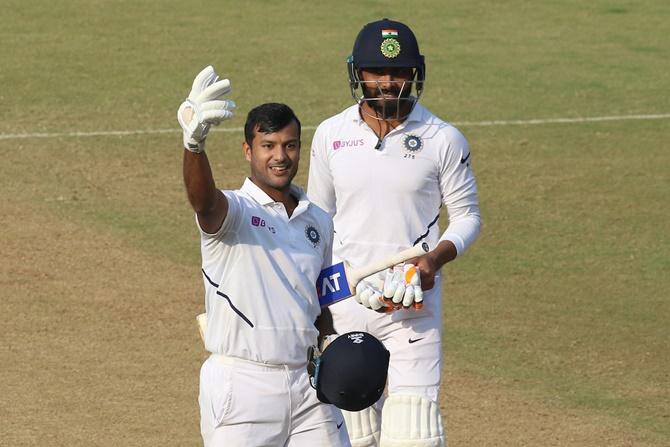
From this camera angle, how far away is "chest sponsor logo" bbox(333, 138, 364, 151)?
8.87 meters

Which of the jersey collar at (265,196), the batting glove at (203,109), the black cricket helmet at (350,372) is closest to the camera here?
the batting glove at (203,109)

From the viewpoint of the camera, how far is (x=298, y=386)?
7.30 metres

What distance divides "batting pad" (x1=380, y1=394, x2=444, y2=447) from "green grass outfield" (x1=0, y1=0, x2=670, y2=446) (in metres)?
2.78

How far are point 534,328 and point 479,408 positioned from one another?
1.93 meters

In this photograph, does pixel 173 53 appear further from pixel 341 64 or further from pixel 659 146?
pixel 659 146

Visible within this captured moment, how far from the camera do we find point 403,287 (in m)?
8.13

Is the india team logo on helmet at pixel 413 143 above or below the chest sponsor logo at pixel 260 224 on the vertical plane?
above

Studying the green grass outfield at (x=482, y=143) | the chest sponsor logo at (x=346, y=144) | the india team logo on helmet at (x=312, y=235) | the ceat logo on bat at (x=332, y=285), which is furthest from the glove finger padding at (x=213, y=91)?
the green grass outfield at (x=482, y=143)

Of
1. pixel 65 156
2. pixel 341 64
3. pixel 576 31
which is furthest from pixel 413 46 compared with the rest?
pixel 576 31

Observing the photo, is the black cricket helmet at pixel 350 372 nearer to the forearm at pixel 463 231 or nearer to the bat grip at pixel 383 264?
the bat grip at pixel 383 264

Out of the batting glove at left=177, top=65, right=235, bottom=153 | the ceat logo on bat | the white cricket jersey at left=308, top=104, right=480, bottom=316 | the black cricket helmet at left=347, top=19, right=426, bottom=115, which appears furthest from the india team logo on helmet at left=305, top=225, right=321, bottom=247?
the black cricket helmet at left=347, top=19, right=426, bottom=115

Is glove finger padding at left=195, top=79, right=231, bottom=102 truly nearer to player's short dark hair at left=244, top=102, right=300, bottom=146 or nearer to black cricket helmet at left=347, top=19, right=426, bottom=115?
player's short dark hair at left=244, top=102, right=300, bottom=146

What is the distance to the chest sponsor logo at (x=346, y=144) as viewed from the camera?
349 inches

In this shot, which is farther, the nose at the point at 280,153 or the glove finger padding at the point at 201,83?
the nose at the point at 280,153
